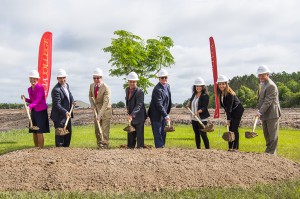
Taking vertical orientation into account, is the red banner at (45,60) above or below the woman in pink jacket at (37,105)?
above

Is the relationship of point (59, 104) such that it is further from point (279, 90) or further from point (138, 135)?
point (279, 90)

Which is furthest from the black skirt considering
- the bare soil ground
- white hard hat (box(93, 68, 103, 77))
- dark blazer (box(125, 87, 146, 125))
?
dark blazer (box(125, 87, 146, 125))

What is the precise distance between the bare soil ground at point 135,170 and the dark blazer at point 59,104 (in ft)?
3.86

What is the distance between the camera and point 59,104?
8.97 metres

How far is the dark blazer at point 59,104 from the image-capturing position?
29.3 ft

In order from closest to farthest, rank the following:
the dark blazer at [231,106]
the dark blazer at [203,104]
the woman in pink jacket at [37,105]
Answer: the dark blazer at [231,106]
the dark blazer at [203,104]
the woman in pink jacket at [37,105]

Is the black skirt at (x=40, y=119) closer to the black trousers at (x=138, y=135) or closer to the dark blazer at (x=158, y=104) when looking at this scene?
the black trousers at (x=138, y=135)

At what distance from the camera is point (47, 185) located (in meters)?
6.16

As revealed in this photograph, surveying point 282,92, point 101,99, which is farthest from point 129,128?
point 282,92

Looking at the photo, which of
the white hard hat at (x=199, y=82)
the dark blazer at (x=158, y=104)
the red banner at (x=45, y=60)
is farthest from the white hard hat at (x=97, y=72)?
the red banner at (x=45, y=60)

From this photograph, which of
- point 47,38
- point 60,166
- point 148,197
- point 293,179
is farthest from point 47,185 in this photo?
point 47,38

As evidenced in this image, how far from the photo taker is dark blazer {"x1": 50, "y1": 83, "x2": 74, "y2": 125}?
895 cm

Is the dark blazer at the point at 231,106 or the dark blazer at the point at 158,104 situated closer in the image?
the dark blazer at the point at 158,104

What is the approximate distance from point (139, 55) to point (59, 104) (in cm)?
2100
